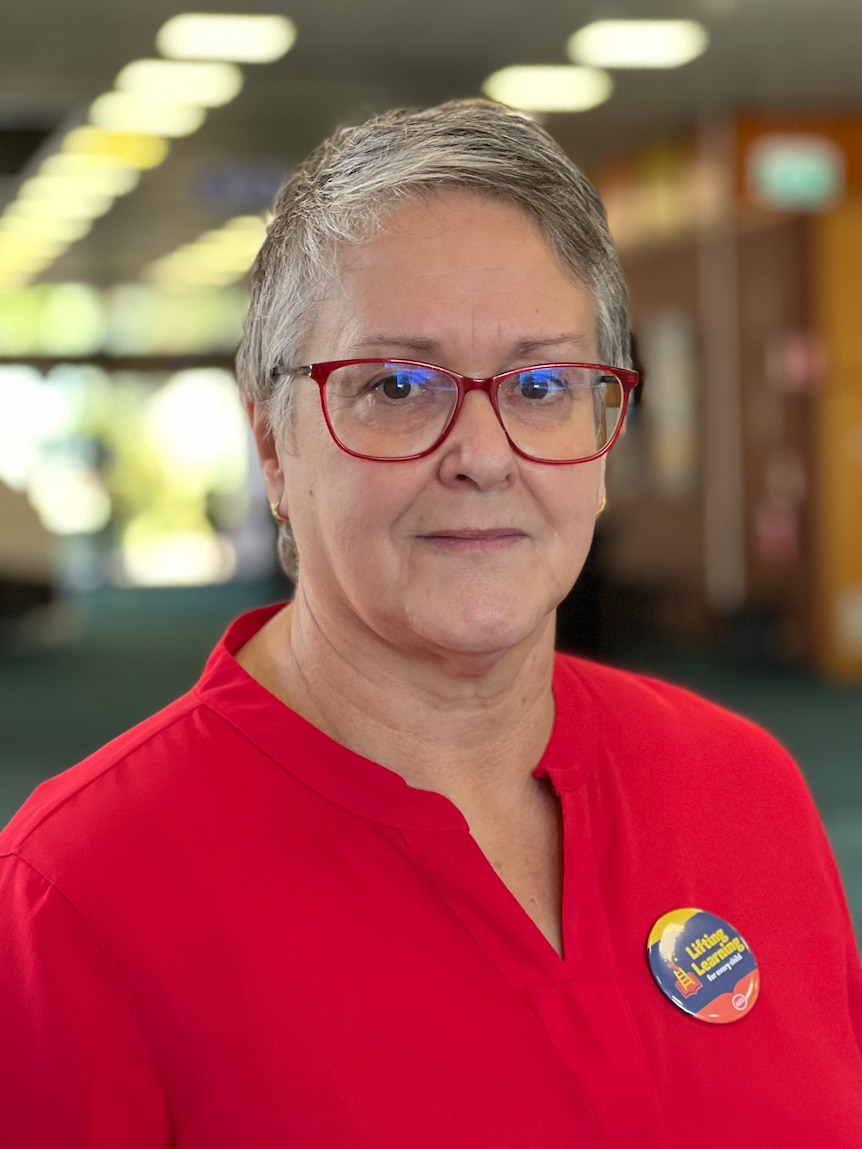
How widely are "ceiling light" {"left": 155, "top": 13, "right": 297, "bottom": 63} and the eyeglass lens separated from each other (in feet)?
20.9

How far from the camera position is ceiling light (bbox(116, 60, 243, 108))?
306 inches

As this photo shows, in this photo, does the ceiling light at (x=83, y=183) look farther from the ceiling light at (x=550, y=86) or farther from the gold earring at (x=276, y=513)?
the gold earring at (x=276, y=513)

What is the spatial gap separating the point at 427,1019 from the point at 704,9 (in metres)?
6.95

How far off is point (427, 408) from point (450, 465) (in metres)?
0.05

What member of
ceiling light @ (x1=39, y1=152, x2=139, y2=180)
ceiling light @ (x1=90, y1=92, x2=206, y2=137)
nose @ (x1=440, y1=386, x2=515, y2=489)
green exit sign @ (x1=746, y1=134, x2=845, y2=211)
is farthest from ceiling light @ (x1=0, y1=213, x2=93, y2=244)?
nose @ (x1=440, y1=386, x2=515, y2=489)

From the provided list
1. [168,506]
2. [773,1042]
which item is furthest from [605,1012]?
[168,506]

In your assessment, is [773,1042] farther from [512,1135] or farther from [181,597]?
[181,597]

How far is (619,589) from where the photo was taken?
8656mm

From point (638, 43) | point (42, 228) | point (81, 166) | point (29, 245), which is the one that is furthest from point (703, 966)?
point (29, 245)

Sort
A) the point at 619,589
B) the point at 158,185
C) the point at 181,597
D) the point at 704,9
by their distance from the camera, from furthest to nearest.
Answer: the point at 181,597
the point at 158,185
the point at 619,589
the point at 704,9

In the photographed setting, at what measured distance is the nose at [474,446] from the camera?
109 centimetres

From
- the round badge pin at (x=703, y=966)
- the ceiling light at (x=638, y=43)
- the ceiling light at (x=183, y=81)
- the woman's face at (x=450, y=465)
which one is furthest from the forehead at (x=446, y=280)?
the ceiling light at (x=183, y=81)

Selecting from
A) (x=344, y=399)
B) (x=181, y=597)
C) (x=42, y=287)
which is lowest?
(x=181, y=597)

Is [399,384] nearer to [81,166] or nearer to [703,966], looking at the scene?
[703,966]
